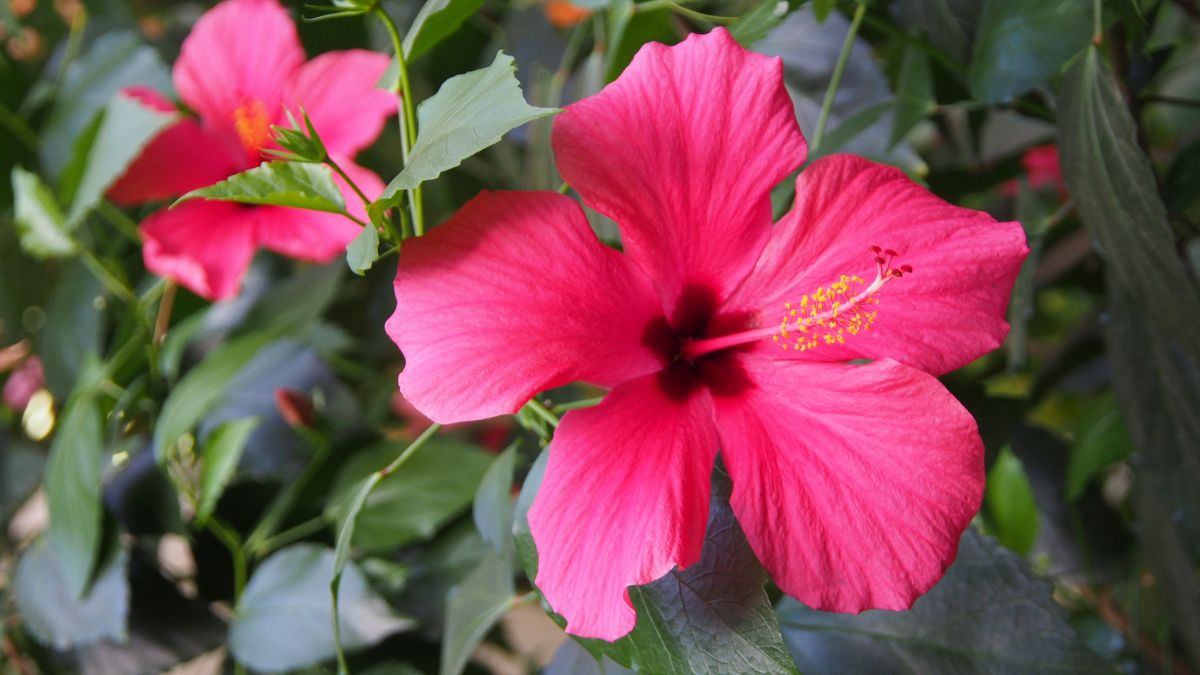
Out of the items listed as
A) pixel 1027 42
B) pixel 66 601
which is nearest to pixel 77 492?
pixel 66 601

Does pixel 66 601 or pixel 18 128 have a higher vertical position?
pixel 18 128

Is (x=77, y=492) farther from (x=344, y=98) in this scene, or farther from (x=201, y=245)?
(x=344, y=98)

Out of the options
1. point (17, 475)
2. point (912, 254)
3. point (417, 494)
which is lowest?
point (17, 475)

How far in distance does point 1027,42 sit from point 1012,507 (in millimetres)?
450

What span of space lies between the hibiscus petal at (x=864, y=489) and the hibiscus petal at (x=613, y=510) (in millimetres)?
27

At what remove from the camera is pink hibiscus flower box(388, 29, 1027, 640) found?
38cm

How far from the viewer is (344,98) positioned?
2.30 feet

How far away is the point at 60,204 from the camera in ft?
2.63

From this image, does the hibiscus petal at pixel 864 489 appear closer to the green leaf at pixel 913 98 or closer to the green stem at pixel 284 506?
the green leaf at pixel 913 98

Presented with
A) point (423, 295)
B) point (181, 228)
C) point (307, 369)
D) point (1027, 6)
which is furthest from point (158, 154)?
point (1027, 6)

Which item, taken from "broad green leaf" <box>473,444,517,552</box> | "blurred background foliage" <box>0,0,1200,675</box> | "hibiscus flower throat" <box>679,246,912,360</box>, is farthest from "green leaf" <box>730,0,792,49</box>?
"broad green leaf" <box>473,444,517,552</box>

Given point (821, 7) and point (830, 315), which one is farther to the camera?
point (821, 7)

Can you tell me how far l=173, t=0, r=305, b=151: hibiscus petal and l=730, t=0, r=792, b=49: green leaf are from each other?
384 mm

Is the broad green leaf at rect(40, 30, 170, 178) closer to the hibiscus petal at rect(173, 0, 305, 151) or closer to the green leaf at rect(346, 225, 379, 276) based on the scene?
the hibiscus petal at rect(173, 0, 305, 151)
